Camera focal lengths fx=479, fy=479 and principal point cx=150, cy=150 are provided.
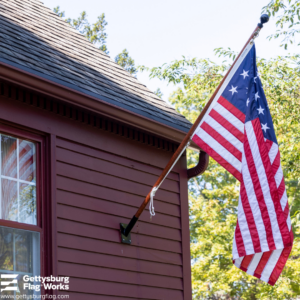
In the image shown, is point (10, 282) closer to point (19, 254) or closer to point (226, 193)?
point (19, 254)

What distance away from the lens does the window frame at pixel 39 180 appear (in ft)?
15.7

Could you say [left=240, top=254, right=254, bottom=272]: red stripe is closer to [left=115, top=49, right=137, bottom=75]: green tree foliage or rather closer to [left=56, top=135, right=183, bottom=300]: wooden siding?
[left=56, top=135, right=183, bottom=300]: wooden siding

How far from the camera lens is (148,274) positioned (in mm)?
5875

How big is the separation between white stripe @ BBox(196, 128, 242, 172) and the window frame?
1.71 m

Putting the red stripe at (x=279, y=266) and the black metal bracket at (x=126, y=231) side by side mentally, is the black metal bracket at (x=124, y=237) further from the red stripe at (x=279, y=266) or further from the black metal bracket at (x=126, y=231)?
the red stripe at (x=279, y=266)


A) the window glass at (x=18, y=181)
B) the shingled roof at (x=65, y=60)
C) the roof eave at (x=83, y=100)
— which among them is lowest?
the window glass at (x=18, y=181)

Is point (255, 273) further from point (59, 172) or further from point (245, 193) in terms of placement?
point (59, 172)

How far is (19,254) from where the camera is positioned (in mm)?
4633

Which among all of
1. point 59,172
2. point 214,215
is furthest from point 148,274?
point 214,215

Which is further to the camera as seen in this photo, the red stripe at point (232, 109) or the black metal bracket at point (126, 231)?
the black metal bracket at point (126, 231)

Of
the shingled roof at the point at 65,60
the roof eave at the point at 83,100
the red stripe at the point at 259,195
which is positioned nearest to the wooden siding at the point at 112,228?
the roof eave at the point at 83,100

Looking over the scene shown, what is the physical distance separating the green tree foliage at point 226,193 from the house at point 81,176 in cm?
443

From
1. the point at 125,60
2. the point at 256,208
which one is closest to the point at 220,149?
the point at 256,208

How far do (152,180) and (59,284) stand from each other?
2094 mm
